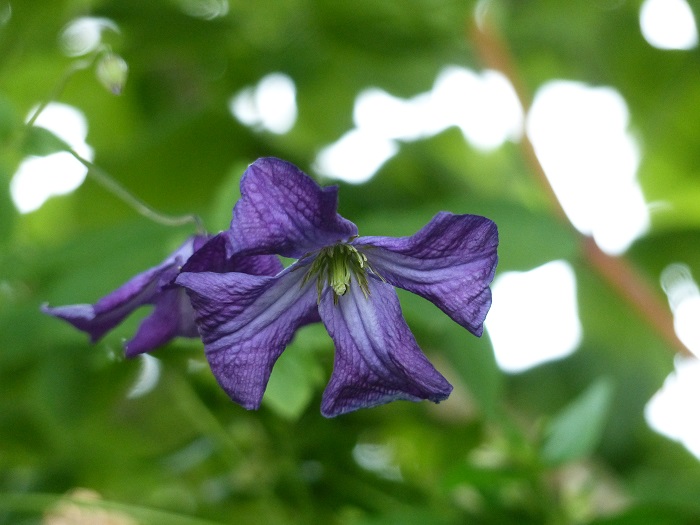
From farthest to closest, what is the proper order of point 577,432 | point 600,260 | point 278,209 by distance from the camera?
1. point 600,260
2. point 577,432
3. point 278,209

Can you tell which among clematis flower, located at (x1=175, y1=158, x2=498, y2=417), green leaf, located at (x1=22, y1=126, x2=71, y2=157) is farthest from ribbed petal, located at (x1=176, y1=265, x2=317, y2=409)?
green leaf, located at (x1=22, y1=126, x2=71, y2=157)

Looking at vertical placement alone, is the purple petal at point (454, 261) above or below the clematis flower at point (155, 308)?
above

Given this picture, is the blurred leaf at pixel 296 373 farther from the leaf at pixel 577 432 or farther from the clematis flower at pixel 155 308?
the leaf at pixel 577 432

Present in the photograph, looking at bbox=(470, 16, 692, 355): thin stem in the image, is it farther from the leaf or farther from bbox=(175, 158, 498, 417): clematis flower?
bbox=(175, 158, 498, 417): clematis flower

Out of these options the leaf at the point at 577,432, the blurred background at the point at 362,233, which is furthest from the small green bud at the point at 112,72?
the leaf at the point at 577,432

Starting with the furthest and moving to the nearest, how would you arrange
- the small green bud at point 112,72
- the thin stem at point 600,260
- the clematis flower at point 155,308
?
the thin stem at point 600,260
the small green bud at point 112,72
the clematis flower at point 155,308

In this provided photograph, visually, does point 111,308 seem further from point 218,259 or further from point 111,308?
point 218,259

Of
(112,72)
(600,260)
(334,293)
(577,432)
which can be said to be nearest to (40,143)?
(112,72)
